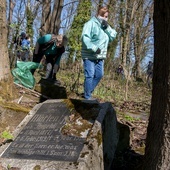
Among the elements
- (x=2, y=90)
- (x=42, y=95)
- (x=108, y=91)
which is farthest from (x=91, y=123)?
(x=108, y=91)

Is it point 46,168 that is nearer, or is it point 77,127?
point 46,168

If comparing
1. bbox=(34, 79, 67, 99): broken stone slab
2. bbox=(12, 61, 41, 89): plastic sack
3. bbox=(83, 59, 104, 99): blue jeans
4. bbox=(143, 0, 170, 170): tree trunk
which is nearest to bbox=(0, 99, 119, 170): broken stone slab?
bbox=(143, 0, 170, 170): tree trunk

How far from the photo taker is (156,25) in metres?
3.29

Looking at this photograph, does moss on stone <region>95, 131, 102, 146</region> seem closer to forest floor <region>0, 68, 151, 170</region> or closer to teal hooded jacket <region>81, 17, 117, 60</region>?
forest floor <region>0, 68, 151, 170</region>

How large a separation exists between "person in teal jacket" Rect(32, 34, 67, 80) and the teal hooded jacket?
1.71m

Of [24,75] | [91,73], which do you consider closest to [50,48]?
[24,75]

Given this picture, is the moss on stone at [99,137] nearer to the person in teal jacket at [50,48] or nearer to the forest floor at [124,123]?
the forest floor at [124,123]

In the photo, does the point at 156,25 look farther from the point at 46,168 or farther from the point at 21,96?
the point at 21,96

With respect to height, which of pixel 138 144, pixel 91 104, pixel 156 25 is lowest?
pixel 138 144

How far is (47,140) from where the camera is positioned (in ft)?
12.1

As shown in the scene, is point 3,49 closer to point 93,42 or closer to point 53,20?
point 93,42

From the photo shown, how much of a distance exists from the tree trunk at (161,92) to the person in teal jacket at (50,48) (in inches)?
184

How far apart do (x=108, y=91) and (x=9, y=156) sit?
656 centimetres

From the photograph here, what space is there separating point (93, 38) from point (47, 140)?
2.97 meters
